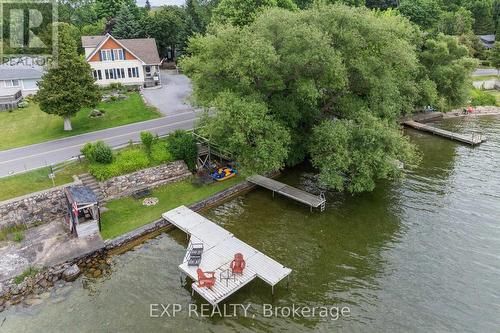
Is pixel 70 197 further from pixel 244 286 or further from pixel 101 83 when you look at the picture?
pixel 101 83

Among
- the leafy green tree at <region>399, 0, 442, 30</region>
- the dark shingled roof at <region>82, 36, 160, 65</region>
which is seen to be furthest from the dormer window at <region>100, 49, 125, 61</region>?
the leafy green tree at <region>399, 0, 442, 30</region>

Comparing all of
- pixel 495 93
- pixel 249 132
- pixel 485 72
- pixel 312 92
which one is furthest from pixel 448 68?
pixel 485 72

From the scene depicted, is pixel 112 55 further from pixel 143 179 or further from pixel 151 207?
pixel 151 207

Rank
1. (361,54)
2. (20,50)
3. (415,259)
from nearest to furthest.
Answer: (415,259), (361,54), (20,50)

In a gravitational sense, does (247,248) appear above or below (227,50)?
below

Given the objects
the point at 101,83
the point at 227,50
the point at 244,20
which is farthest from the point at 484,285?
the point at 101,83

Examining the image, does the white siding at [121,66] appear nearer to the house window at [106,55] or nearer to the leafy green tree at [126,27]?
the house window at [106,55]

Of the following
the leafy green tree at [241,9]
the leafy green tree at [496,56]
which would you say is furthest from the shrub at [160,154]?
the leafy green tree at [496,56]
